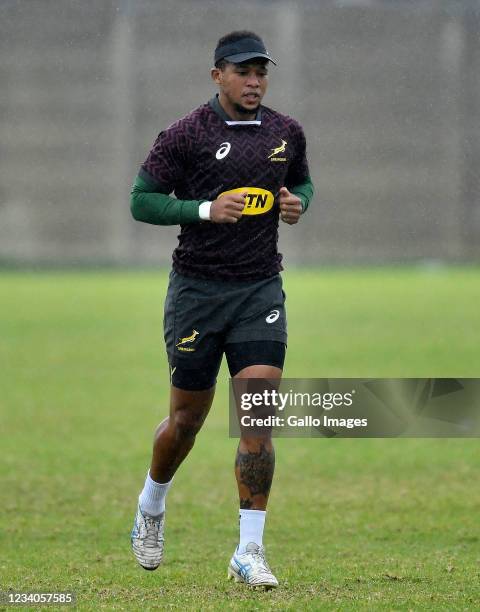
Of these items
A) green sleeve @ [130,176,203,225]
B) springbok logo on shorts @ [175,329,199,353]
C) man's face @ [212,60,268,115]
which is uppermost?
man's face @ [212,60,268,115]

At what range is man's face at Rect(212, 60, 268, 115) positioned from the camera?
6.12 m

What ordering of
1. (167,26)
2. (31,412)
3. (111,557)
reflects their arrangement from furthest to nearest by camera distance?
(167,26) → (31,412) → (111,557)

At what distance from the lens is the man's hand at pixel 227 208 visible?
19.3 ft

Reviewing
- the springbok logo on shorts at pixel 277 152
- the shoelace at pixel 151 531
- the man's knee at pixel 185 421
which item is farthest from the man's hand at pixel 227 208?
the shoelace at pixel 151 531

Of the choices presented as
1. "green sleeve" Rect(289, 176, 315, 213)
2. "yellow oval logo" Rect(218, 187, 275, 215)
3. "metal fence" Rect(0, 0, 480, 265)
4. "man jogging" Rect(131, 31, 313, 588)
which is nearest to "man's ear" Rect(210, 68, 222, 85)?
"man jogging" Rect(131, 31, 313, 588)

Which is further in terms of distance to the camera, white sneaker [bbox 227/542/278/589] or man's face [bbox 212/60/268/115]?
man's face [bbox 212/60/268/115]

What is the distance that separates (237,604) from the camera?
5473 millimetres

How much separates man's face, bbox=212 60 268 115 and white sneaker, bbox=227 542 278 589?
1.92 metres

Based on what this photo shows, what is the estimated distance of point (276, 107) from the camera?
4128cm

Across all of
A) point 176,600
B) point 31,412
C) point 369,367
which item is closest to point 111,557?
point 176,600

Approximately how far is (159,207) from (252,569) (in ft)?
5.34

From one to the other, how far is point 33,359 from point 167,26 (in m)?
26.2

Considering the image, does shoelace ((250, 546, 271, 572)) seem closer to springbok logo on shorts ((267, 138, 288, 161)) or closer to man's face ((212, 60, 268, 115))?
springbok logo on shorts ((267, 138, 288, 161))

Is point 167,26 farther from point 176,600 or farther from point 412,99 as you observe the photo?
point 176,600
